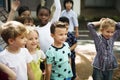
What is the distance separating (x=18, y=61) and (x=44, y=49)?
1.03 metres

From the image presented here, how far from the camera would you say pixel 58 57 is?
344 centimetres

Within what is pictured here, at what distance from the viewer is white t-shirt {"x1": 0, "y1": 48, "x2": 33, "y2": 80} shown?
2842 millimetres

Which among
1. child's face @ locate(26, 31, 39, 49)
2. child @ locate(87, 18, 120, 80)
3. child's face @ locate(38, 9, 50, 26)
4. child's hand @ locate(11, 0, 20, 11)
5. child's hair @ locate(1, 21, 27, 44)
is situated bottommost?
child @ locate(87, 18, 120, 80)

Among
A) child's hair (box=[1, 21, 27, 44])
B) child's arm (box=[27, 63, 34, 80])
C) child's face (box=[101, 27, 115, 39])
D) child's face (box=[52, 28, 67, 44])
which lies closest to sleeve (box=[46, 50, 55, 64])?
child's face (box=[52, 28, 67, 44])

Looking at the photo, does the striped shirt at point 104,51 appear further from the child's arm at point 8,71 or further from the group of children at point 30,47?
the child's arm at point 8,71

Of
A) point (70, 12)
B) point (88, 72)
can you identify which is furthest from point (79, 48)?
point (70, 12)

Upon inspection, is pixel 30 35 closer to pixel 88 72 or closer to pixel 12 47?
pixel 12 47

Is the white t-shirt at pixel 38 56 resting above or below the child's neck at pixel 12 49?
below

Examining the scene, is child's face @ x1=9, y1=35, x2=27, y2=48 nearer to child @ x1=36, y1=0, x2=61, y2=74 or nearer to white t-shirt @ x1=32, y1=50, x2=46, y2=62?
white t-shirt @ x1=32, y1=50, x2=46, y2=62

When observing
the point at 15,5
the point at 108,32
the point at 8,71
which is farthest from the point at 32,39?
the point at 108,32

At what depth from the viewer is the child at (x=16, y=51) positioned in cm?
276

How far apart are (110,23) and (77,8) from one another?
11.7 metres

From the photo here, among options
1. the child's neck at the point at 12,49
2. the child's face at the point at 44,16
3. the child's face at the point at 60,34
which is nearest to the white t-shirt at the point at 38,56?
the child's face at the point at 60,34

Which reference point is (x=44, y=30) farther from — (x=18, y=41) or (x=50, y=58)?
(x=18, y=41)
